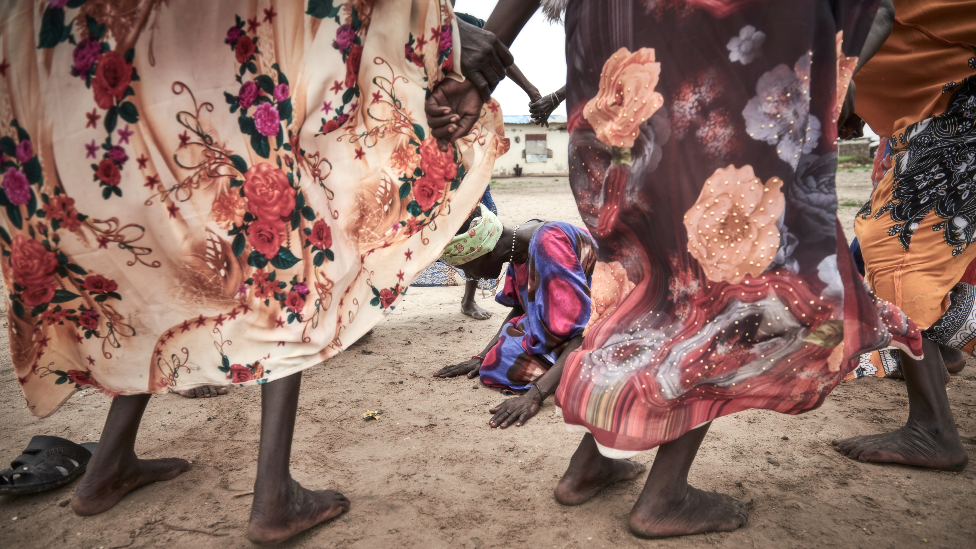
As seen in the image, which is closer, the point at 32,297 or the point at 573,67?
the point at 32,297

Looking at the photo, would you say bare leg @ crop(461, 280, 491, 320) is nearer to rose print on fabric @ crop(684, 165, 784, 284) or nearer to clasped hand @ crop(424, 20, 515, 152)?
clasped hand @ crop(424, 20, 515, 152)

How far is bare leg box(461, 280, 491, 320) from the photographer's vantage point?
4.53 metres

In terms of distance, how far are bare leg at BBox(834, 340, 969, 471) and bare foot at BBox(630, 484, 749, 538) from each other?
79 cm

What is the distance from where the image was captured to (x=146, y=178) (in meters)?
1.43

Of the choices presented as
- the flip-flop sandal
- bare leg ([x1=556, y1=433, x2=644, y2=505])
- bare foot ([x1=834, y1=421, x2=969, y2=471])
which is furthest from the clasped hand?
bare foot ([x1=834, y1=421, x2=969, y2=471])

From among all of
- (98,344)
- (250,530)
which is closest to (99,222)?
(98,344)

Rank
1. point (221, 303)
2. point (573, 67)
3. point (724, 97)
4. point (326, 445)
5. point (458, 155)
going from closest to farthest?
point (724, 97) → point (221, 303) → point (573, 67) → point (458, 155) → point (326, 445)

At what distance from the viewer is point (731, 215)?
1438 mm

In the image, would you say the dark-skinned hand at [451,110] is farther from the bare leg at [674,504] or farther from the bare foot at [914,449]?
A: the bare foot at [914,449]

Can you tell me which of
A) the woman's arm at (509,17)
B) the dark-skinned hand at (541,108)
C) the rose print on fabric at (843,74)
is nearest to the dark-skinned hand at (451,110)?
the woman's arm at (509,17)

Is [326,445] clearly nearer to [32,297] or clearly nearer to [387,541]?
[387,541]

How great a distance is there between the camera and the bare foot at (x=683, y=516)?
1610mm

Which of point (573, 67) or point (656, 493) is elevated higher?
point (573, 67)

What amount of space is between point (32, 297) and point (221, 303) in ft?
1.47
